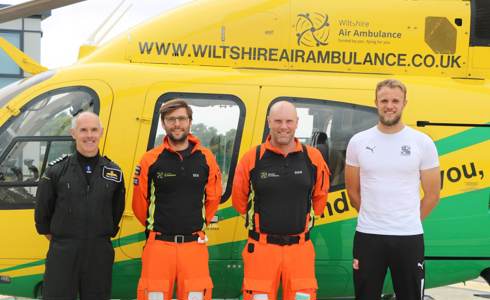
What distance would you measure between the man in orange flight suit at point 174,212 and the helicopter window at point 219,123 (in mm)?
746

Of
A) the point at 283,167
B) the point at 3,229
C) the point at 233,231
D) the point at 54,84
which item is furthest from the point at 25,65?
the point at 283,167

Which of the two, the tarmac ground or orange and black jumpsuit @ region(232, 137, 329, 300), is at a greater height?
orange and black jumpsuit @ region(232, 137, 329, 300)

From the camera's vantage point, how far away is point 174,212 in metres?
3.43

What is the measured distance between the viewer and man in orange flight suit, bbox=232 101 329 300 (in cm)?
341

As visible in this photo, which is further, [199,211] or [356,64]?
[356,64]

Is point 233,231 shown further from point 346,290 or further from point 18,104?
point 18,104

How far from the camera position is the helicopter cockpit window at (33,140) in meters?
4.12

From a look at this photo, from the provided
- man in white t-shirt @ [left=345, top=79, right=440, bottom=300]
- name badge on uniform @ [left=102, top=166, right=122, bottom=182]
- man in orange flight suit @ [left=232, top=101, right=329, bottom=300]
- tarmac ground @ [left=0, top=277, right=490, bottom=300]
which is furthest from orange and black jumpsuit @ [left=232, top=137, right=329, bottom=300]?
tarmac ground @ [left=0, top=277, right=490, bottom=300]

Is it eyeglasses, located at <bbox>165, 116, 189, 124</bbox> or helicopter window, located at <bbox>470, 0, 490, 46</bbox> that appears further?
helicopter window, located at <bbox>470, 0, 490, 46</bbox>

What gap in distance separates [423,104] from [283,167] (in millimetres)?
1598

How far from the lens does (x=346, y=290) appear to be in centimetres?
445

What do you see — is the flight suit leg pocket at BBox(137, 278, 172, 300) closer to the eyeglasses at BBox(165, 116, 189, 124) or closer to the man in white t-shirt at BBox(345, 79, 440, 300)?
the eyeglasses at BBox(165, 116, 189, 124)

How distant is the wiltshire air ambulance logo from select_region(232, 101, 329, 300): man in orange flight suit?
1279mm

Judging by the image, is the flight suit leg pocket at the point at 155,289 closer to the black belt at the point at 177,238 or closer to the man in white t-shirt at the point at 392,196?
the black belt at the point at 177,238
